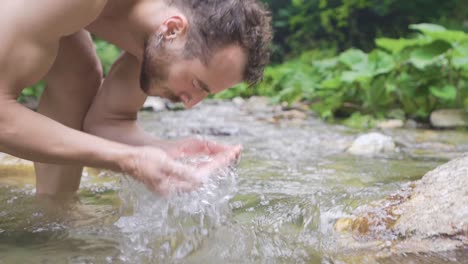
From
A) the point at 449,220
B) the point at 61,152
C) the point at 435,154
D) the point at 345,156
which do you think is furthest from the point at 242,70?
the point at 435,154

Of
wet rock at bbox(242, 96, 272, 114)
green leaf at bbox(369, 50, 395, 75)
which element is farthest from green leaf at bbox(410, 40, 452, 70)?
wet rock at bbox(242, 96, 272, 114)

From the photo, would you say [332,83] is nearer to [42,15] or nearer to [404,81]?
[404,81]

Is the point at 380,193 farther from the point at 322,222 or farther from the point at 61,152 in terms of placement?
the point at 61,152

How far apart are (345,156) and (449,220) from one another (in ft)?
4.66

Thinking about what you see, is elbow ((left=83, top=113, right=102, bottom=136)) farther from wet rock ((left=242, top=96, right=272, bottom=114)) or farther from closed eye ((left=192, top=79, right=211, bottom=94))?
wet rock ((left=242, top=96, right=272, bottom=114))

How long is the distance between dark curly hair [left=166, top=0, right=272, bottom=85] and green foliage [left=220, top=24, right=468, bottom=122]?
2.23 m

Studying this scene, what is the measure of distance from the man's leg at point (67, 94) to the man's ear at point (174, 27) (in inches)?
→ 20.1

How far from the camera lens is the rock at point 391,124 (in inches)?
155

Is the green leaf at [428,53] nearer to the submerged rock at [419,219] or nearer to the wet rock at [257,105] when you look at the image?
the wet rock at [257,105]

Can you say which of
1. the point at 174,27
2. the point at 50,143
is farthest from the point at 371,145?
the point at 50,143

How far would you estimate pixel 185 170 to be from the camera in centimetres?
132

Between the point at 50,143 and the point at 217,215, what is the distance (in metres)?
0.49

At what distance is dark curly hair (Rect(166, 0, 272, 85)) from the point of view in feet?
5.08

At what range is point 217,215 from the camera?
5.21ft
